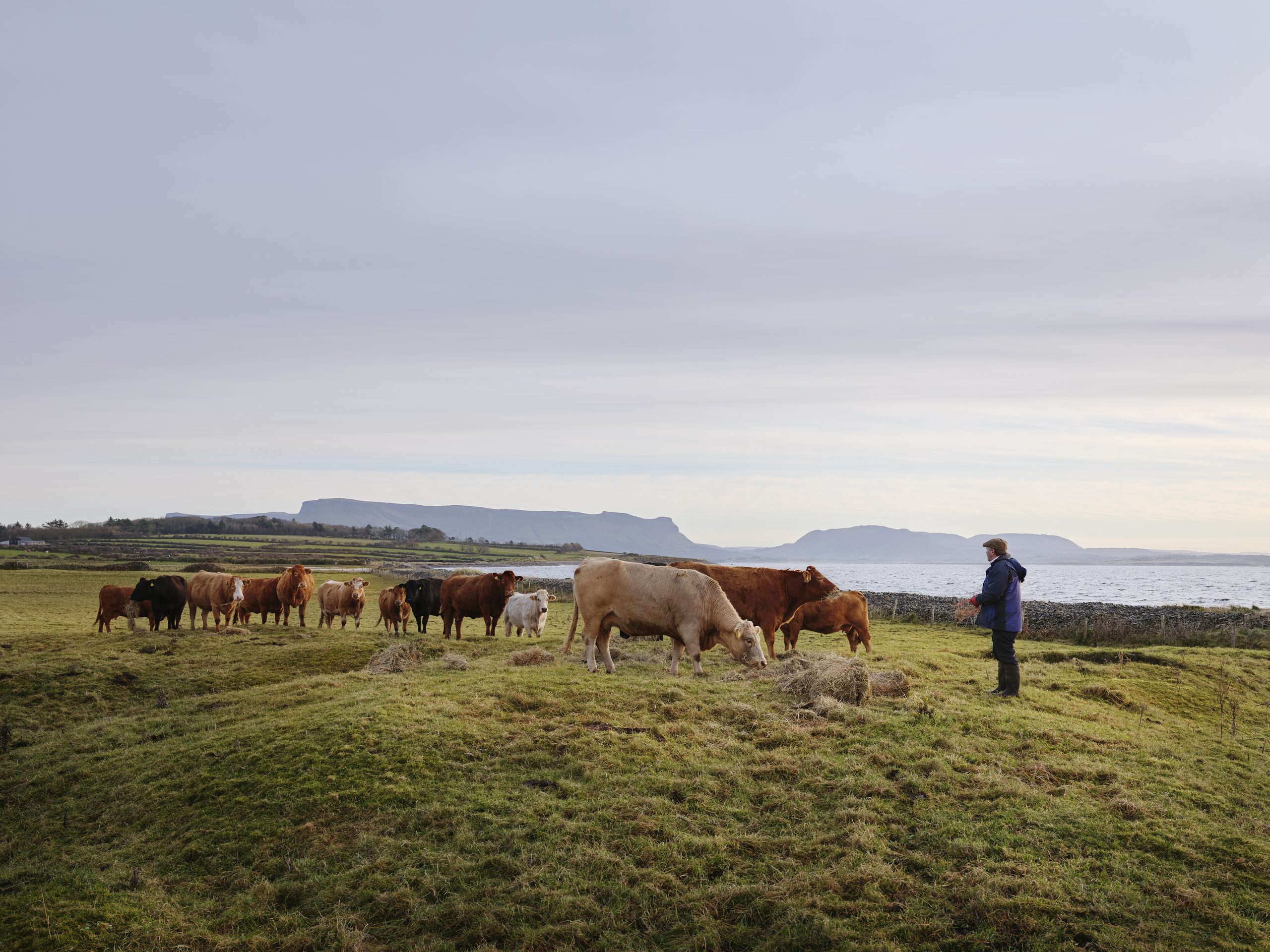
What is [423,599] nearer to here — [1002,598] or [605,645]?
[605,645]

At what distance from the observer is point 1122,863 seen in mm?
7680

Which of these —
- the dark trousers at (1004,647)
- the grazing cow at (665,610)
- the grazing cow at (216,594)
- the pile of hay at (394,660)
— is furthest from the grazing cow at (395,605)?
the dark trousers at (1004,647)

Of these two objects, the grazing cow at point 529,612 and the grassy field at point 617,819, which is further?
the grazing cow at point 529,612

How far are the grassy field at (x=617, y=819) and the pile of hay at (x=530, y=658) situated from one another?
110 cm

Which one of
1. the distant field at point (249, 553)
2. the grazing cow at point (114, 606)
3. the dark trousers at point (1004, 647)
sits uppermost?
the dark trousers at point (1004, 647)

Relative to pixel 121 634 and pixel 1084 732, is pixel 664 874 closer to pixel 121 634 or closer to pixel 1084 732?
pixel 1084 732

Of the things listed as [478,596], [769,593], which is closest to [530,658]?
[769,593]

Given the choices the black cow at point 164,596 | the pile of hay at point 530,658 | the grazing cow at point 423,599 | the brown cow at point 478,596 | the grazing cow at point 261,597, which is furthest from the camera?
the grazing cow at point 261,597

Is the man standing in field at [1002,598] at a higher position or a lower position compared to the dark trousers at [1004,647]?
higher

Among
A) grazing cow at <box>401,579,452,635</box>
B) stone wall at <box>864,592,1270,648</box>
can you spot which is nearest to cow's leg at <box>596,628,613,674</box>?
grazing cow at <box>401,579,452,635</box>

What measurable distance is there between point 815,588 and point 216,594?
19.1m

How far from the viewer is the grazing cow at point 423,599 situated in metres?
26.9

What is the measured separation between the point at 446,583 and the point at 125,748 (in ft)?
47.2

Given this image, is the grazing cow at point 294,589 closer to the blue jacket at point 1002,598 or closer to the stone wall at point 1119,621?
the blue jacket at point 1002,598
